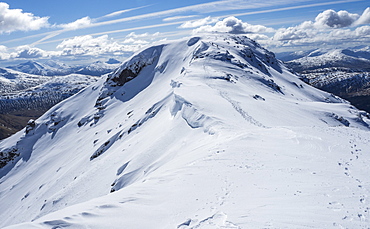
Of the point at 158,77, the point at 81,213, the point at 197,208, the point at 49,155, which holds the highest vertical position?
the point at 81,213

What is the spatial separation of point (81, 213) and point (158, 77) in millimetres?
70927

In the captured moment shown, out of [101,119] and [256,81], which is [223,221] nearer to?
[256,81]

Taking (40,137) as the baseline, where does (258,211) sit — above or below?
above

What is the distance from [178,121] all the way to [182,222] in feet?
67.4

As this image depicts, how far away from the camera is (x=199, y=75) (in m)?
52.5

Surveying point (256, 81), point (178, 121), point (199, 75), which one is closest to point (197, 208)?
point (178, 121)

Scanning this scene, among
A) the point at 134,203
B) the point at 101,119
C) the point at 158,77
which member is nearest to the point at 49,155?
the point at 101,119

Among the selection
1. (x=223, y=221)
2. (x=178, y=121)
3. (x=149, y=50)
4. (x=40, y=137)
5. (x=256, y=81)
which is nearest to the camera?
(x=223, y=221)

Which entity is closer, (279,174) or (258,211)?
(258,211)

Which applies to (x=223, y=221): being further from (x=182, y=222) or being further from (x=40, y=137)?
(x=40, y=137)

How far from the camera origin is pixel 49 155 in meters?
66.9

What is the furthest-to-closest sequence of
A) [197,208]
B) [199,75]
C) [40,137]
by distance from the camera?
[40,137] < [199,75] < [197,208]

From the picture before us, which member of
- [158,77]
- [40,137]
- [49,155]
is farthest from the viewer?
[40,137]

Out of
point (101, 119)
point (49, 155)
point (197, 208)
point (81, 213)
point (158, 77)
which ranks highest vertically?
point (81, 213)
